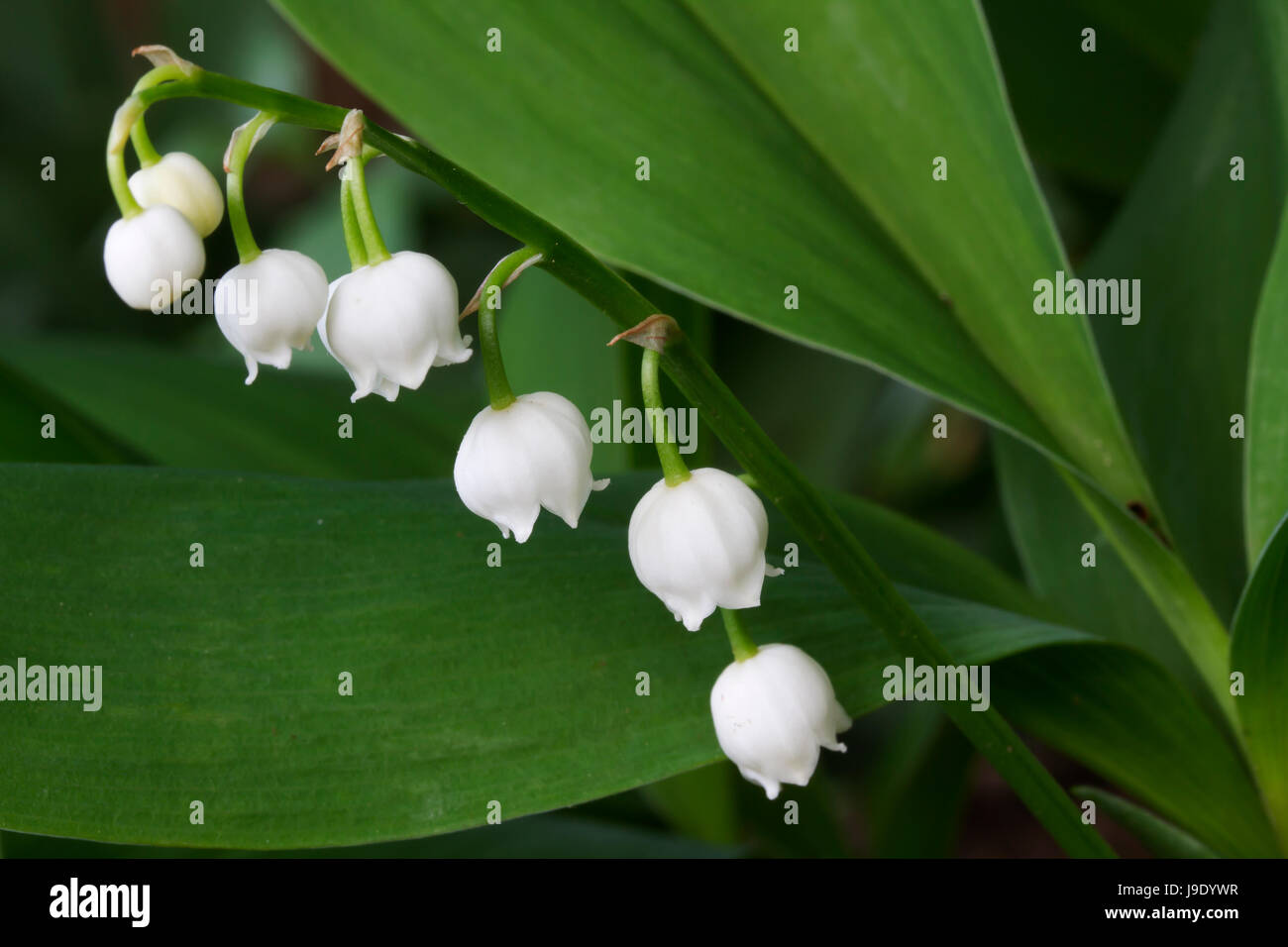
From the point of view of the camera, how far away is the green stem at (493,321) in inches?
16.4

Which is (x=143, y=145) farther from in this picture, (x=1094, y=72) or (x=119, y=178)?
(x=1094, y=72)

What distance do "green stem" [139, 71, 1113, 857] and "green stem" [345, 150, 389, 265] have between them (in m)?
0.01

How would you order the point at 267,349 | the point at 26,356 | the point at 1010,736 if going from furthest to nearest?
the point at 26,356, the point at 1010,736, the point at 267,349

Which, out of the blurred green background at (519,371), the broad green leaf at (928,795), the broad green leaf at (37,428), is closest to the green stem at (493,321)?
the blurred green background at (519,371)

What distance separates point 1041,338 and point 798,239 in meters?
0.18

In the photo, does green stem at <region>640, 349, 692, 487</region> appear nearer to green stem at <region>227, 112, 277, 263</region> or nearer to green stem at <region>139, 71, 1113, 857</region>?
green stem at <region>139, 71, 1113, 857</region>

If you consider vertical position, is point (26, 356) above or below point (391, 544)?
above

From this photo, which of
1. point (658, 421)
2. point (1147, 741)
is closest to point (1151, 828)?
point (1147, 741)

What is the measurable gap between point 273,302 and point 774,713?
10.4 inches

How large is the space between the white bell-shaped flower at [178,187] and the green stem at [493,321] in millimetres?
133

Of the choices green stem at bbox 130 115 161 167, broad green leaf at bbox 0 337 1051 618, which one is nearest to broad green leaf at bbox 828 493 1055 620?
broad green leaf at bbox 0 337 1051 618

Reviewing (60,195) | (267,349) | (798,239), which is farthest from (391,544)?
(60,195)

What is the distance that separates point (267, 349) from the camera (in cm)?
44
